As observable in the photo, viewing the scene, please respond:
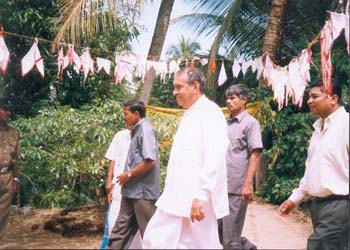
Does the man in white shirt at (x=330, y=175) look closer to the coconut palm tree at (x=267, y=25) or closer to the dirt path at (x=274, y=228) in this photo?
the dirt path at (x=274, y=228)

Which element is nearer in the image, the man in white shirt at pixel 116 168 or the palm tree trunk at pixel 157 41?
the man in white shirt at pixel 116 168

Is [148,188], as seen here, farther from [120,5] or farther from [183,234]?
[120,5]

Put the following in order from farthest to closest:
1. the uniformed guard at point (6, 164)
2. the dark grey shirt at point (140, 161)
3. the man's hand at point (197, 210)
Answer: the uniformed guard at point (6, 164), the dark grey shirt at point (140, 161), the man's hand at point (197, 210)

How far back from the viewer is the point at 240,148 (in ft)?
10.9

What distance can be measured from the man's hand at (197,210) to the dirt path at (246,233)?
8.52 ft

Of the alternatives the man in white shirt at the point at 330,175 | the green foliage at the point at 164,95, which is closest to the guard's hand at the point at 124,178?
the man in white shirt at the point at 330,175

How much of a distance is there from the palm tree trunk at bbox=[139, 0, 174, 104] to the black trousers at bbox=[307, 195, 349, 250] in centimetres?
412

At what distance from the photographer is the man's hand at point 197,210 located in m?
2.17

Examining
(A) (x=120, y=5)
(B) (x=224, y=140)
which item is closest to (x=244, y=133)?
(B) (x=224, y=140)

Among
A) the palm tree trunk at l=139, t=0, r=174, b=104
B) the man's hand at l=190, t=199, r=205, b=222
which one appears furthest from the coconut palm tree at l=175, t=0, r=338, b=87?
the man's hand at l=190, t=199, r=205, b=222

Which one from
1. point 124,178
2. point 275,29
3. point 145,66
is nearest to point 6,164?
point 124,178

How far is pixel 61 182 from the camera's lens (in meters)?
5.57

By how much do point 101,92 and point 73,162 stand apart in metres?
2.40

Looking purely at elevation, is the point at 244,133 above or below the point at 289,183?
above
